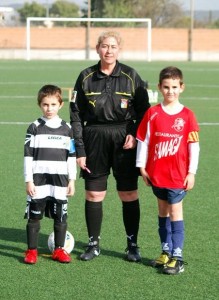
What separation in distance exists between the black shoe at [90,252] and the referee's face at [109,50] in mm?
1595

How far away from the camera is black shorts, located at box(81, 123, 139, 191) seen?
711 centimetres

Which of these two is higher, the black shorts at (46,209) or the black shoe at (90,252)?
the black shorts at (46,209)

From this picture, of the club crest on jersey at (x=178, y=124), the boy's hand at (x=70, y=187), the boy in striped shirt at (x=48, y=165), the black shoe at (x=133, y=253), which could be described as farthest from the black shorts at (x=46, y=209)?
the club crest on jersey at (x=178, y=124)

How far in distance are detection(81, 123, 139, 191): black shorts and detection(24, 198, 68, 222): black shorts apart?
0.35m

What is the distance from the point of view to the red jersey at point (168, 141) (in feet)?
21.7

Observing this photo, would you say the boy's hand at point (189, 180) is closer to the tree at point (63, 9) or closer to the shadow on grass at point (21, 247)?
the shadow on grass at point (21, 247)

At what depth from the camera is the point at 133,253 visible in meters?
7.19

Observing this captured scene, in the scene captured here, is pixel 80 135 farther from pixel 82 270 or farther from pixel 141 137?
pixel 82 270

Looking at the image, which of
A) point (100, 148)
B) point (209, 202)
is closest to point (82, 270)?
point (100, 148)

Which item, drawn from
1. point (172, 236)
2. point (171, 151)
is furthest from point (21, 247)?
point (171, 151)

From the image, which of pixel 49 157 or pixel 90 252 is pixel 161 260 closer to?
pixel 90 252

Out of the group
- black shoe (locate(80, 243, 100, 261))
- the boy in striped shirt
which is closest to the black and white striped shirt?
the boy in striped shirt

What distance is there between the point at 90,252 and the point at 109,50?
173cm

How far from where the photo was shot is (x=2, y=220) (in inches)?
340
